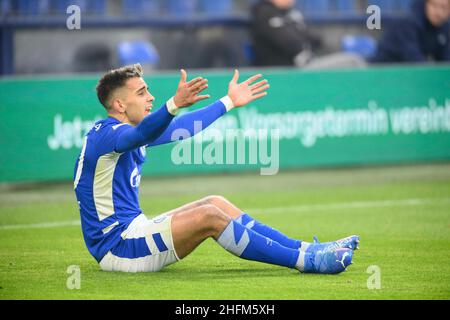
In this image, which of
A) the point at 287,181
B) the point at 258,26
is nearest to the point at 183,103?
the point at 287,181

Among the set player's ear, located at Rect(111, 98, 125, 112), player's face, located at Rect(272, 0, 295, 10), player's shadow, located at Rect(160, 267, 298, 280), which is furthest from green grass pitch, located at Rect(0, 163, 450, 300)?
player's face, located at Rect(272, 0, 295, 10)

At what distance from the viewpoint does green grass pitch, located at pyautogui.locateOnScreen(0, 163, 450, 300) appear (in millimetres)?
6809

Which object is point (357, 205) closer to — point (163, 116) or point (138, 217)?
point (138, 217)

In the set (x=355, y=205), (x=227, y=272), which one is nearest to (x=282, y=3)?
(x=355, y=205)

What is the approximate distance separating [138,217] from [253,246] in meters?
0.93

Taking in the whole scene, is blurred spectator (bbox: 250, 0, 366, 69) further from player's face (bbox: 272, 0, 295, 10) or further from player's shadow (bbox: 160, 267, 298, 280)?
player's shadow (bbox: 160, 267, 298, 280)

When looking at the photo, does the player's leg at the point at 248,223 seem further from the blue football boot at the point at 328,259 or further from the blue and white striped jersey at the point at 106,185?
the blue and white striped jersey at the point at 106,185

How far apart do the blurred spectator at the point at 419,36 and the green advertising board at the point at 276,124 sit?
3.56 feet

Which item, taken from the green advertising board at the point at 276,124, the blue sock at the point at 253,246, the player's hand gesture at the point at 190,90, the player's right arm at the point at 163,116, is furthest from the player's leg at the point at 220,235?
the green advertising board at the point at 276,124

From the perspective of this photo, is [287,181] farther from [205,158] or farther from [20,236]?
[20,236]

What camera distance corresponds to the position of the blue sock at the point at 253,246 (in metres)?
6.96

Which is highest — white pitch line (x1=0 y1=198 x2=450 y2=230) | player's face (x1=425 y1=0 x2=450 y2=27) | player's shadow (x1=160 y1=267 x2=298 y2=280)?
player's face (x1=425 y1=0 x2=450 y2=27)

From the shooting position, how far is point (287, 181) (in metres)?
14.2

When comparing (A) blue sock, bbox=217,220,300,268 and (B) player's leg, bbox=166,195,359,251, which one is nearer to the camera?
(A) blue sock, bbox=217,220,300,268
